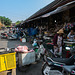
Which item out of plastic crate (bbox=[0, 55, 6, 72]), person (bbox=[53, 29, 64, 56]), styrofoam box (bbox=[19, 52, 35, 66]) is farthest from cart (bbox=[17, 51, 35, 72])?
person (bbox=[53, 29, 64, 56])

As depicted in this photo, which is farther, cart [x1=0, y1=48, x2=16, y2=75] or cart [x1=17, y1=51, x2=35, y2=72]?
cart [x1=17, y1=51, x2=35, y2=72]

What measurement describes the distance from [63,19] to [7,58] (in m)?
5.33

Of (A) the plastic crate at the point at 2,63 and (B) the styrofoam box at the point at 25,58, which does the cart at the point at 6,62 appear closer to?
(A) the plastic crate at the point at 2,63

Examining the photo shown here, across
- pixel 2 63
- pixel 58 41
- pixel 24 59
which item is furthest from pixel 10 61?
pixel 58 41

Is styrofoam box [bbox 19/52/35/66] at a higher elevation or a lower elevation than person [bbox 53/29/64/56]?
lower

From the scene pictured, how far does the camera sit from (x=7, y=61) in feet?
7.93

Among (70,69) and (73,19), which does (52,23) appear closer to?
(73,19)

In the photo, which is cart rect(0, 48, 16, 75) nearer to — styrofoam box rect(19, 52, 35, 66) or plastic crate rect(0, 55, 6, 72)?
plastic crate rect(0, 55, 6, 72)

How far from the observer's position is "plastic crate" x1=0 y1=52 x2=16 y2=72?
2.36 metres

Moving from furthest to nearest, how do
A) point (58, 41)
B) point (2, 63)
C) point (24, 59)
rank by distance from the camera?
point (58, 41), point (24, 59), point (2, 63)

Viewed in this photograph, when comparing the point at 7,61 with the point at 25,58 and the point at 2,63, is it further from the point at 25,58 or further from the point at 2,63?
the point at 25,58

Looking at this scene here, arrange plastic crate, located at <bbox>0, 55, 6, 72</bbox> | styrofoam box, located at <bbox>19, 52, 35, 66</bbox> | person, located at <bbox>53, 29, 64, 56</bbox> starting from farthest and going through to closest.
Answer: person, located at <bbox>53, 29, 64, 56</bbox>, styrofoam box, located at <bbox>19, 52, 35, 66</bbox>, plastic crate, located at <bbox>0, 55, 6, 72</bbox>

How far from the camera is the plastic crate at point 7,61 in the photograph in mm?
2355

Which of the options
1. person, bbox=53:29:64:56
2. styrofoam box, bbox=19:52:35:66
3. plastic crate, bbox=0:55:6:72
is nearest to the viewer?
plastic crate, bbox=0:55:6:72
